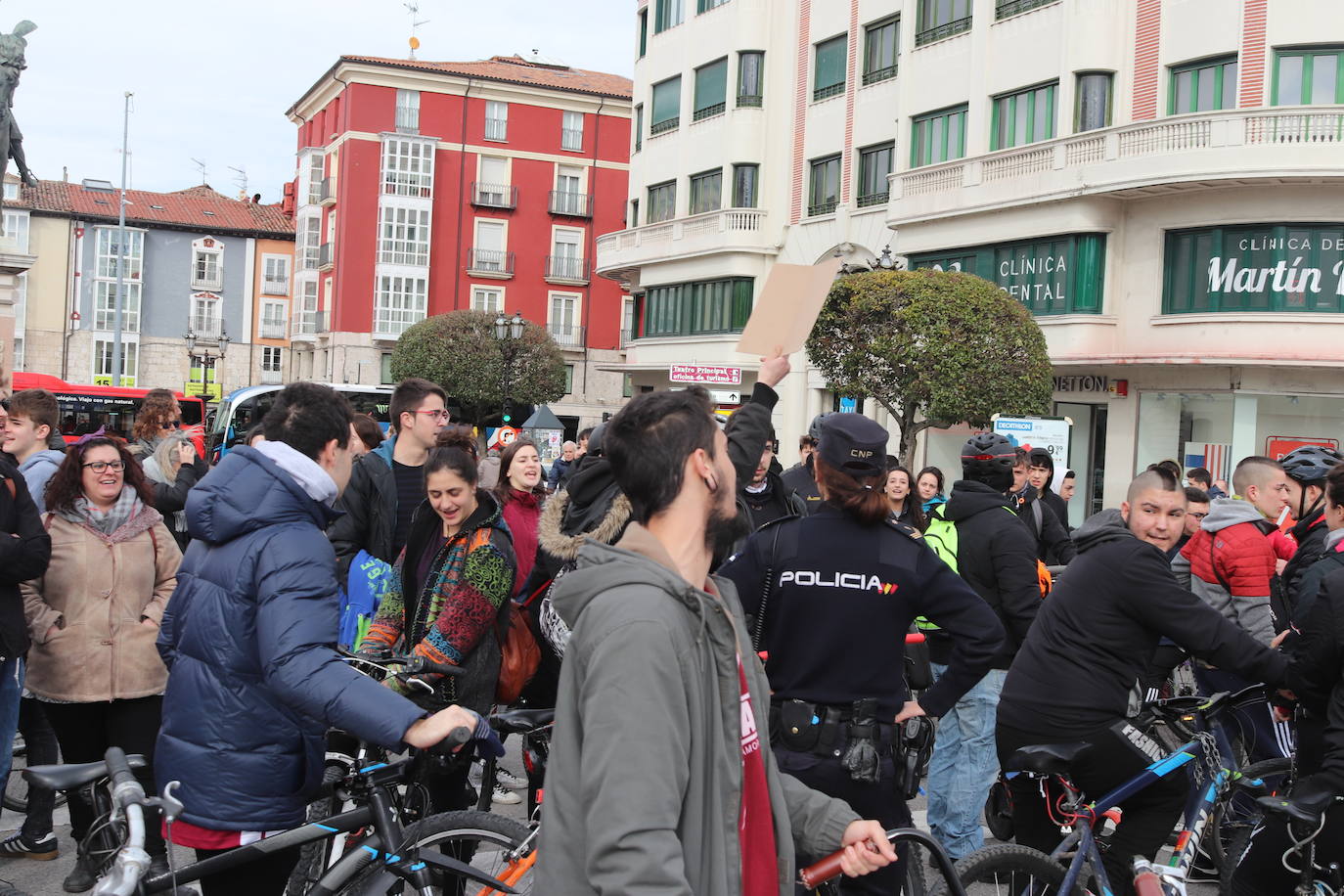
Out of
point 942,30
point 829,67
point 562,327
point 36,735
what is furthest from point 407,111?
point 36,735

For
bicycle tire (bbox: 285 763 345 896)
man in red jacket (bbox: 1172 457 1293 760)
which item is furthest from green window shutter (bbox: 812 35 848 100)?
bicycle tire (bbox: 285 763 345 896)

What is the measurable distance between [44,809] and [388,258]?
181 feet

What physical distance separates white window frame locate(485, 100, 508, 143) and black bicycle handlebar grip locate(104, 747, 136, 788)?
5955cm

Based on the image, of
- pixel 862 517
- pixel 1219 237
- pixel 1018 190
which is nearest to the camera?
pixel 862 517

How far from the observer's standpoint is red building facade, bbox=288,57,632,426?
2319 inches

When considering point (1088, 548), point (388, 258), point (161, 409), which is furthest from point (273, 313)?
point (1088, 548)

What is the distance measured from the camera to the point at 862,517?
412cm

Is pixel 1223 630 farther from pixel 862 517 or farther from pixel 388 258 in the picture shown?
pixel 388 258

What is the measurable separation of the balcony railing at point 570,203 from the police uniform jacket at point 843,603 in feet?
193

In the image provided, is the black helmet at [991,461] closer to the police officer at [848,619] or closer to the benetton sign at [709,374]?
the police officer at [848,619]

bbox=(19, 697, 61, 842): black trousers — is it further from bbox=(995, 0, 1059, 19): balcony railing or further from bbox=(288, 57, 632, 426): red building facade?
bbox=(288, 57, 632, 426): red building facade

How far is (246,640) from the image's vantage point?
350cm

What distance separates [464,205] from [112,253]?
24238 mm

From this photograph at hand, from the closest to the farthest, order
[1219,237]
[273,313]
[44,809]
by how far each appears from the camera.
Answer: [44,809], [1219,237], [273,313]
